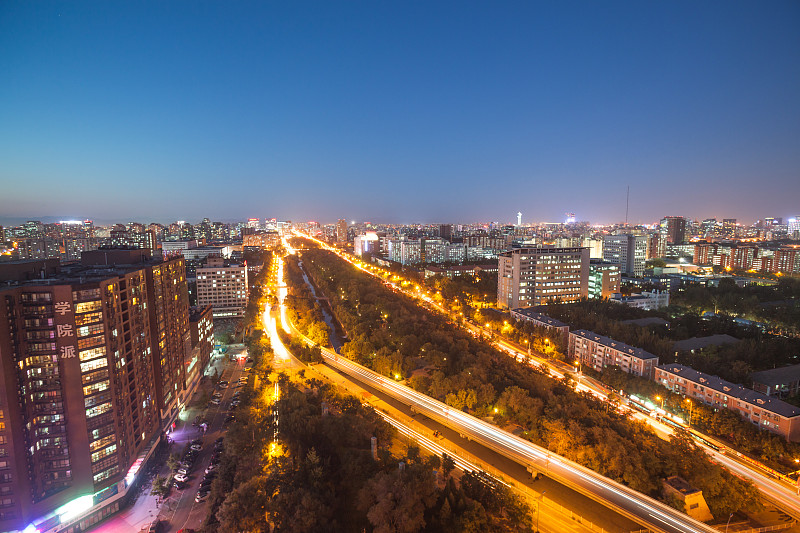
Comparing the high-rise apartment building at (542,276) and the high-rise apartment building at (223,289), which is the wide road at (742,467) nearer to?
the high-rise apartment building at (542,276)

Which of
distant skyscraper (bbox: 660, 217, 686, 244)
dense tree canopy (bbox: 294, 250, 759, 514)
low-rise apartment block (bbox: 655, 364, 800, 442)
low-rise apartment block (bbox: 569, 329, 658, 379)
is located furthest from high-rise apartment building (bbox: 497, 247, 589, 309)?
distant skyscraper (bbox: 660, 217, 686, 244)

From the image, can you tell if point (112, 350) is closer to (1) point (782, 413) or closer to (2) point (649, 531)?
(2) point (649, 531)

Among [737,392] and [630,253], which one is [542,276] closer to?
[737,392]

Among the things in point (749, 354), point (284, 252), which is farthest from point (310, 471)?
point (284, 252)

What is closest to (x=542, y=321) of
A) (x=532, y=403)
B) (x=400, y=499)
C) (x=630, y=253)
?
(x=532, y=403)

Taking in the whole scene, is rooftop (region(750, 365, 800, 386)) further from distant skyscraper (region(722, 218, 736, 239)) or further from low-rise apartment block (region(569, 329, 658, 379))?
distant skyscraper (region(722, 218, 736, 239))
